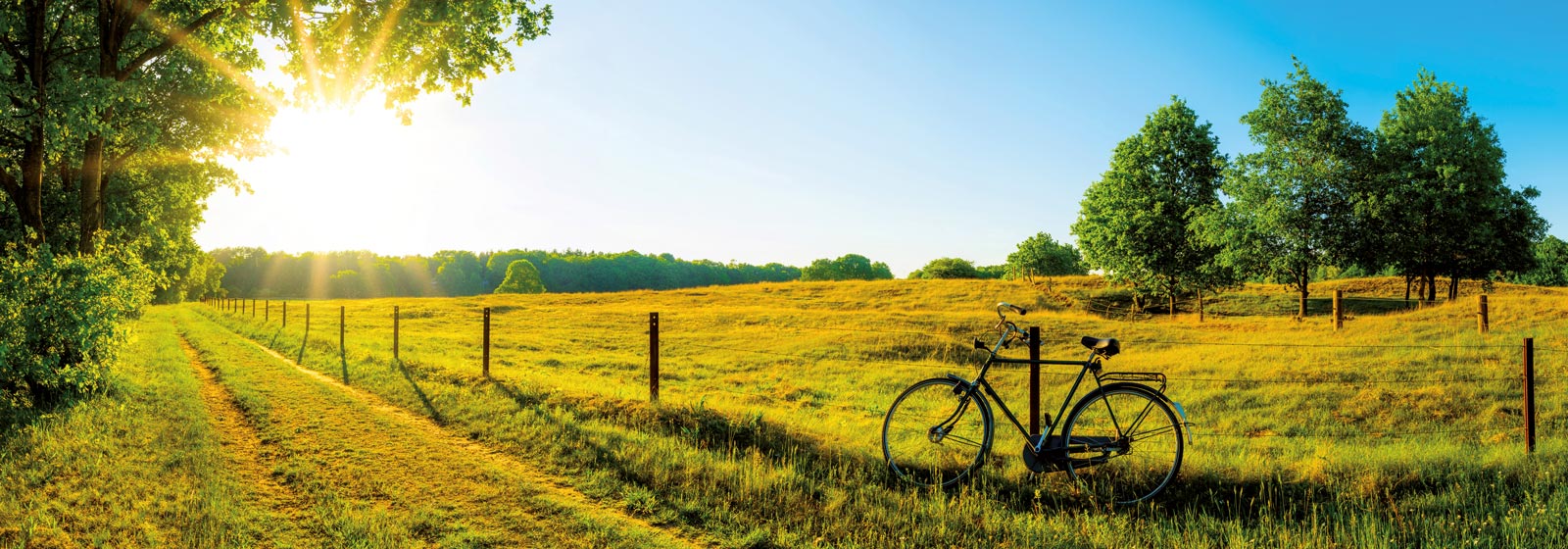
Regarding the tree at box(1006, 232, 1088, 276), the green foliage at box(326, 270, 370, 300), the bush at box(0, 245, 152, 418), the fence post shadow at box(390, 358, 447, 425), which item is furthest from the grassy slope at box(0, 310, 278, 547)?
the green foliage at box(326, 270, 370, 300)

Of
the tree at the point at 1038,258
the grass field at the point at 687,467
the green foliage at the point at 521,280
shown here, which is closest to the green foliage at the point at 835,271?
the tree at the point at 1038,258

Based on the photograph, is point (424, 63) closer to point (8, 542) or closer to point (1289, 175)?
point (8, 542)

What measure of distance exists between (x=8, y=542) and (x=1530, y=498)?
12.5m

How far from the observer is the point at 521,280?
303 feet

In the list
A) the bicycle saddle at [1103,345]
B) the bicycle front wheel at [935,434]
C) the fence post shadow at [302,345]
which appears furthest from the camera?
the fence post shadow at [302,345]

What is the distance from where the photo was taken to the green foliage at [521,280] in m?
91.6

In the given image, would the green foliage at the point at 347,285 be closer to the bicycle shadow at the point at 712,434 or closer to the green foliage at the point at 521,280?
the green foliage at the point at 521,280

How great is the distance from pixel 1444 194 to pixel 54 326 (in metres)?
51.9

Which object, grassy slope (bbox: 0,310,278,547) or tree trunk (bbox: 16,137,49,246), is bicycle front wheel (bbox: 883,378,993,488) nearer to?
grassy slope (bbox: 0,310,278,547)

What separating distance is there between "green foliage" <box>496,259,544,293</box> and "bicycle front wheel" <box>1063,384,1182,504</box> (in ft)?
303

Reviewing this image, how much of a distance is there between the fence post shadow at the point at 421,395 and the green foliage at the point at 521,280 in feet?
262

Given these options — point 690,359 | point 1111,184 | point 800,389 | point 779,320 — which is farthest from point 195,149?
point 1111,184

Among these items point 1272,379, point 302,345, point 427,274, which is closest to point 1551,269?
point 1272,379

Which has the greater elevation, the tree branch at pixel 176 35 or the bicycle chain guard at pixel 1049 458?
the tree branch at pixel 176 35
